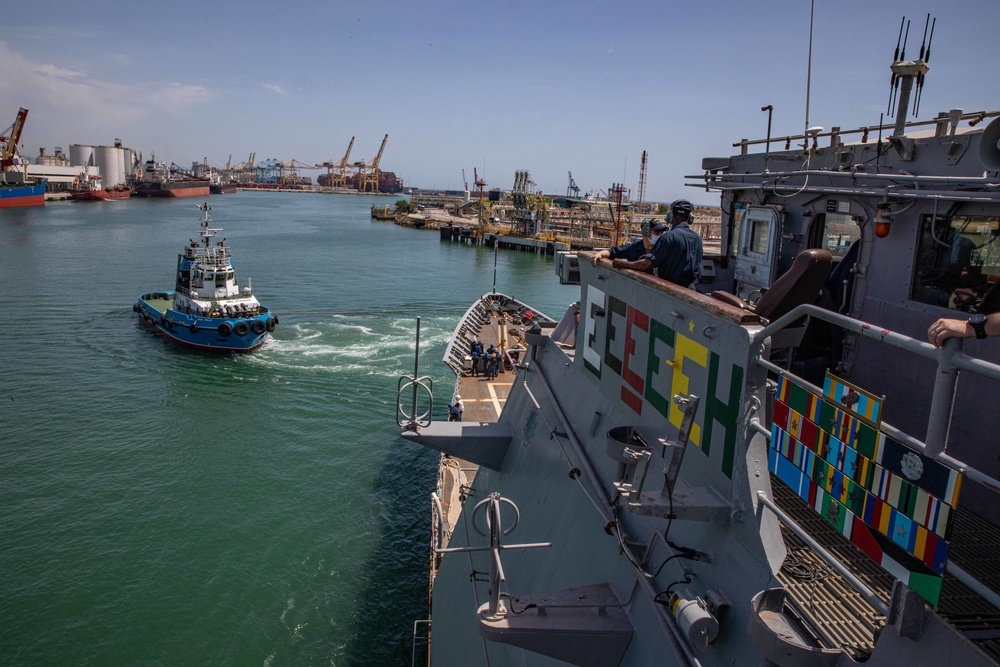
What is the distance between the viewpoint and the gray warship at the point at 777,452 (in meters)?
2.42

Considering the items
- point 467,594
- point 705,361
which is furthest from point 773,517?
point 467,594

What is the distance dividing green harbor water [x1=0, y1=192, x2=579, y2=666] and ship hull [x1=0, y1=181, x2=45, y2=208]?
65.9 metres

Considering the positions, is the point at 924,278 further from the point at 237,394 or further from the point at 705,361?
the point at 237,394

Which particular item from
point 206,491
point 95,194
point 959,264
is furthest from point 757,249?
point 95,194

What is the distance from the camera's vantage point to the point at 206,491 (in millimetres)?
16578

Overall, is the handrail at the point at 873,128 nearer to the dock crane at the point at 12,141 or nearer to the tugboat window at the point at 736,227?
the tugboat window at the point at 736,227

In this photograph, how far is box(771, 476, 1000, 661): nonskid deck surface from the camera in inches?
108

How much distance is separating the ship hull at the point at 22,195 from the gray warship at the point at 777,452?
347 feet

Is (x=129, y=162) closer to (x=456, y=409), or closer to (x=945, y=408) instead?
(x=456, y=409)

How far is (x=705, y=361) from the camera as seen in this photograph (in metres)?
3.63

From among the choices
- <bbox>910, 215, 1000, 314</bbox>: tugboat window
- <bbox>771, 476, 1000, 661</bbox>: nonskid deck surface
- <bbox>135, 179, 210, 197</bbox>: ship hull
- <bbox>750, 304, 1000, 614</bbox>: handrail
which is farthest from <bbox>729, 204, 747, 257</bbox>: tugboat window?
<bbox>135, 179, 210, 197</bbox>: ship hull

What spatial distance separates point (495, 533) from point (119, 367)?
2673 cm

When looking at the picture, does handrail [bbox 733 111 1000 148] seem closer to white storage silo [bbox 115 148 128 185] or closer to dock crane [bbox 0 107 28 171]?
dock crane [bbox 0 107 28 171]

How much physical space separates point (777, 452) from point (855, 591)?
78 centimetres
